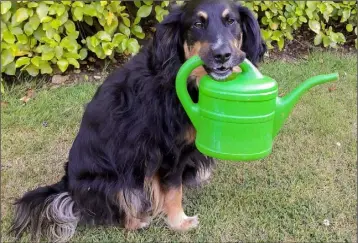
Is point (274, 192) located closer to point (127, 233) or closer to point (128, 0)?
point (127, 233)

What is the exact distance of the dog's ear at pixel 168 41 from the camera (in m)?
2.57

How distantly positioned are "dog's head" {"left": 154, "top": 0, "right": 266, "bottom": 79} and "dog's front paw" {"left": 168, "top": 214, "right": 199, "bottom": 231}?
1.17 m

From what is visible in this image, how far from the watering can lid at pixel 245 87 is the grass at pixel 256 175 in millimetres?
1331

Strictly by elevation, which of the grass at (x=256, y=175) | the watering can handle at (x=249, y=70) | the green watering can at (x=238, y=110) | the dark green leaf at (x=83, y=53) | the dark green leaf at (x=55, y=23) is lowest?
the grass at (x=256, y=175)

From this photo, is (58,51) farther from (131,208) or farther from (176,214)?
(176,214)

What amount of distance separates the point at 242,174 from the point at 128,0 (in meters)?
2.67

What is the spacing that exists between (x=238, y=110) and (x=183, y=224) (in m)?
1.29

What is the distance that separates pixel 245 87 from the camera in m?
2.02

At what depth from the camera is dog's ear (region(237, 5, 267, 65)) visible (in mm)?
2682

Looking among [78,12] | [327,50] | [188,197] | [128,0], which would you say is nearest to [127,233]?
[188,197]

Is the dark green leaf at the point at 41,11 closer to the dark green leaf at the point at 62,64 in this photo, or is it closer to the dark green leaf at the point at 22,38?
the dark green leaf at the point at 22,38

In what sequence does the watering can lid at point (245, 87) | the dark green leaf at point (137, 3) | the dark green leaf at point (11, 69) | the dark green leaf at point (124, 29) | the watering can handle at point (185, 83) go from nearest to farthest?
the watering can lid at point (245, 87) < the watering can handle at point (185, 83) < the dark green leaf at point (11, 69) < the dark green leaf at point (124, 29) < the dark green leaf at point (137, 3)

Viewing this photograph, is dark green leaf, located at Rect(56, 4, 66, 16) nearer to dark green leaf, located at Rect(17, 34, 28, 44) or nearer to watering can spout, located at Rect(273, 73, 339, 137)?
dark green leaf, located at Rect(17, 34, 28, 44)

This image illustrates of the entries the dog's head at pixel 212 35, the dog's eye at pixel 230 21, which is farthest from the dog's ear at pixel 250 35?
the dog's eye at pixel 230 21
